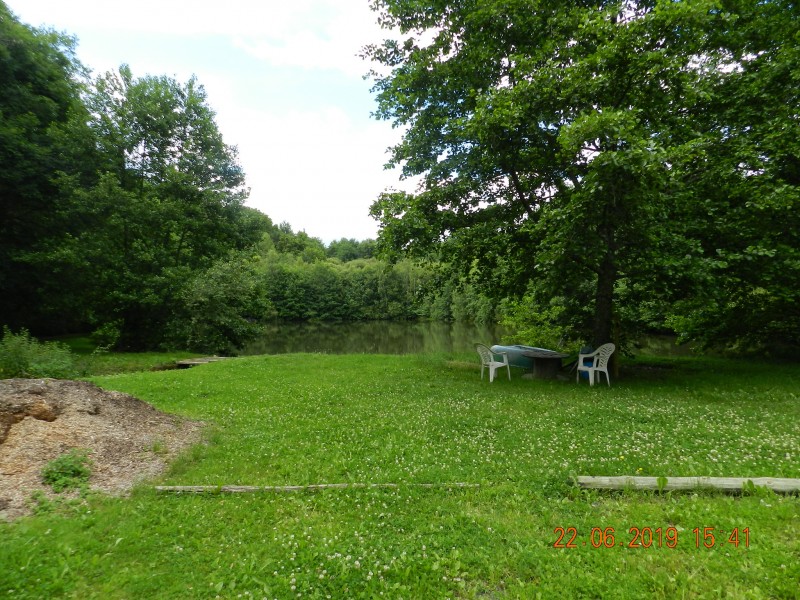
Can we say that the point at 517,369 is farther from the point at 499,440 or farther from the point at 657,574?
the point at 657,574

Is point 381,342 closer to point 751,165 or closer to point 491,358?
point 491,358

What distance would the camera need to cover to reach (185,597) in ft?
10.5

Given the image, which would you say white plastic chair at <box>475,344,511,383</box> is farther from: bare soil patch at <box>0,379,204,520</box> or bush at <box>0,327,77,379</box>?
bush at <box>0,327,77,379</box>

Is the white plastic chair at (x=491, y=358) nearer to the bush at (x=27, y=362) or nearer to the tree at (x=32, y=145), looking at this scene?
the bush at (x=27, y=362)

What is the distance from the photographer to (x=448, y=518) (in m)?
4.24

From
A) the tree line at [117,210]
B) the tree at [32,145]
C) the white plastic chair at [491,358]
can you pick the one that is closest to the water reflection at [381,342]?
the tree line at [117,210]

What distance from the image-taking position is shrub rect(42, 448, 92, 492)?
4.82m

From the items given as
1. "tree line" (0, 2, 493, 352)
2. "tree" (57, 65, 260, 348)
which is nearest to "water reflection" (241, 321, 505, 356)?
"tree line" (0, 2, 493, 352)

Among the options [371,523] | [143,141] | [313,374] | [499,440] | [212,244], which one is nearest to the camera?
[371,523]

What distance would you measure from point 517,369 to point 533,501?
10534 millimetres

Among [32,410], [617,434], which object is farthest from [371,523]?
[32,410]

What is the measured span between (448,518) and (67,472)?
482 cm
